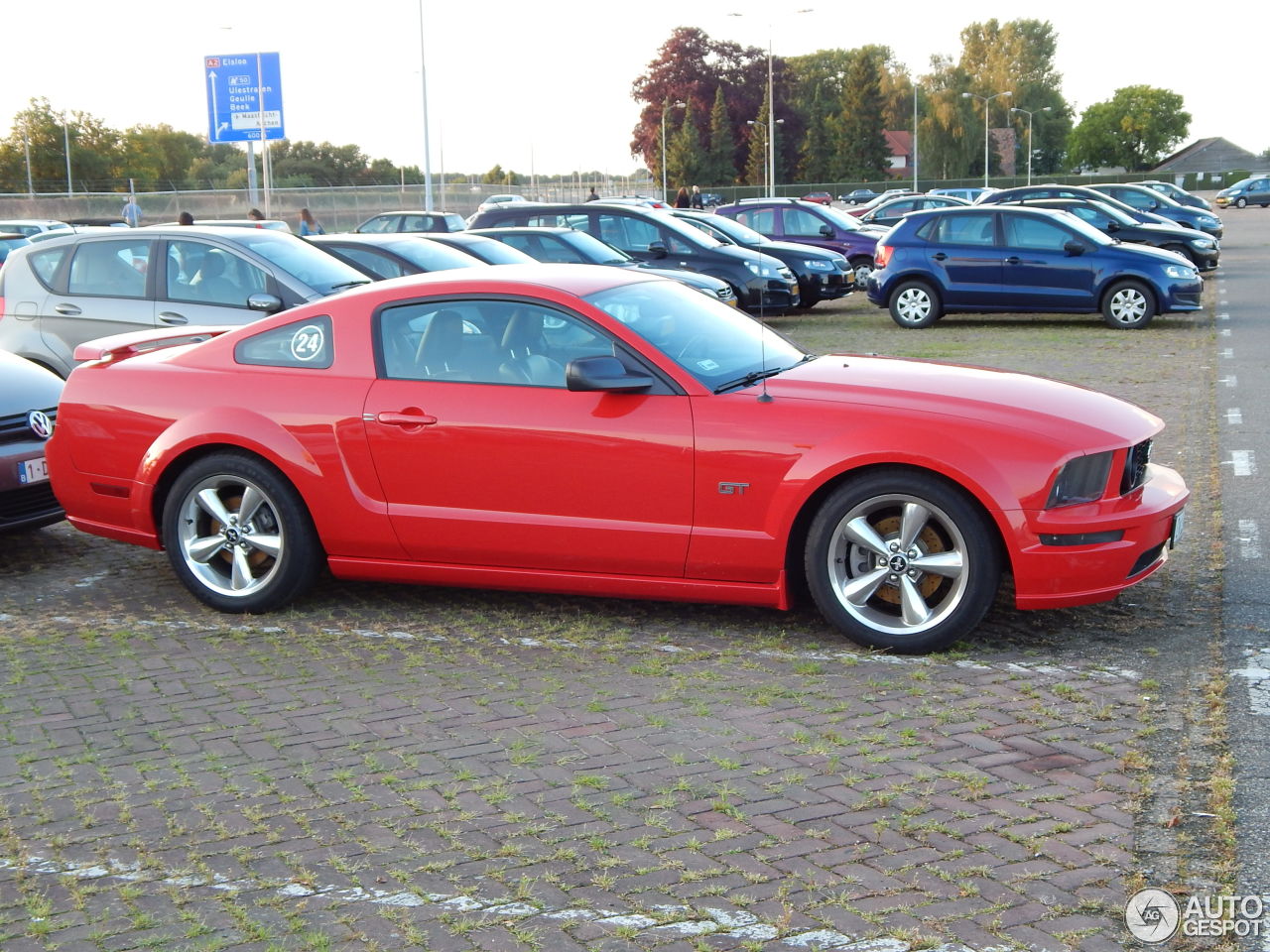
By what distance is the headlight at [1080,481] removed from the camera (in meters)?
5.33

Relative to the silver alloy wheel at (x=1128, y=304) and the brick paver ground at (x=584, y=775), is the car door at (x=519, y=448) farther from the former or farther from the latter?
the silver alloy wheel at (x=1128, y=304)

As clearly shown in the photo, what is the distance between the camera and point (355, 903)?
3619 mm

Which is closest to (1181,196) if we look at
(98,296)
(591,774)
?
(98,296)

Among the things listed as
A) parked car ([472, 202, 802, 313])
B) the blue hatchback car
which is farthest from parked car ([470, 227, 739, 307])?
the blue hatchback car

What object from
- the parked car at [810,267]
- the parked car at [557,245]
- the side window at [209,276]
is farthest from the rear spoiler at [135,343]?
the parked car at [810,267]

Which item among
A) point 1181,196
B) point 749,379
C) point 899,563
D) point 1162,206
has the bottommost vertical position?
point 899,563

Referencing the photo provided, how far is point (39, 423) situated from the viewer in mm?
7637

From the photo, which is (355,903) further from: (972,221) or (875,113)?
(875,113)

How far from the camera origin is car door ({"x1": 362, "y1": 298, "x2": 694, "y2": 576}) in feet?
18.6

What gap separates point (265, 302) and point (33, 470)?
3486 mm

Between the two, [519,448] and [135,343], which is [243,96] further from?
[519,448]

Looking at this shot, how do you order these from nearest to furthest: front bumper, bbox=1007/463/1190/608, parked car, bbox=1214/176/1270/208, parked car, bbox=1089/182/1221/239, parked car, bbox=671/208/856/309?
front bumper, bbox=1007/463/1190/608 < parked car, bbox=671/208/856/309 < parked car, bbox=1089/182/1221/239 < parked car, bbox=1214/176/1270/208

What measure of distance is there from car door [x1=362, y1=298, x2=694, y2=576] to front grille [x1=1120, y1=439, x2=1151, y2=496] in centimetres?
177

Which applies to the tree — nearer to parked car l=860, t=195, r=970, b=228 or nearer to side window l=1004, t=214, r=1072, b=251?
parked car l=860, t=195, r=970, b=228
